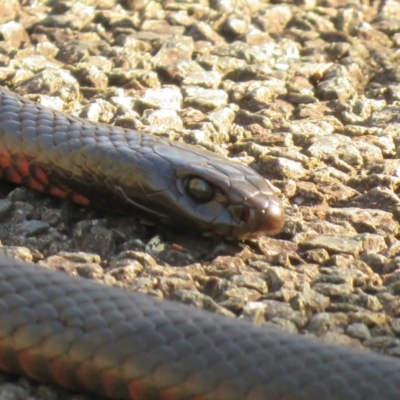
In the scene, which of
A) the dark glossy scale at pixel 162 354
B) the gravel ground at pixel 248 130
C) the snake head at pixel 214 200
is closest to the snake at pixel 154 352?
the dark glossy scale at pixel 162 354

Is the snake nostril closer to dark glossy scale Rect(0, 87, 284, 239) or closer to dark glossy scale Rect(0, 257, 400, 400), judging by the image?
dark glossy scale Rect(0, 87, 284, 239)

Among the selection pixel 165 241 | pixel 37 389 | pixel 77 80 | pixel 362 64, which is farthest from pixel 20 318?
pixel 362 64

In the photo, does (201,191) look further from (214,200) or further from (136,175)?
(136,175)

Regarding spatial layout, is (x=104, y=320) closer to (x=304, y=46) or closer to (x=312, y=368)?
(x=312, y=368)

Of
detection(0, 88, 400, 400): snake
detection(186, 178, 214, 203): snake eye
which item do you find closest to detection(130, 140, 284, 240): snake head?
detection(186, 178, 214, 203): snake eye

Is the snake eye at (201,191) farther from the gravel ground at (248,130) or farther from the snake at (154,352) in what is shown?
the snake at (154,352)
